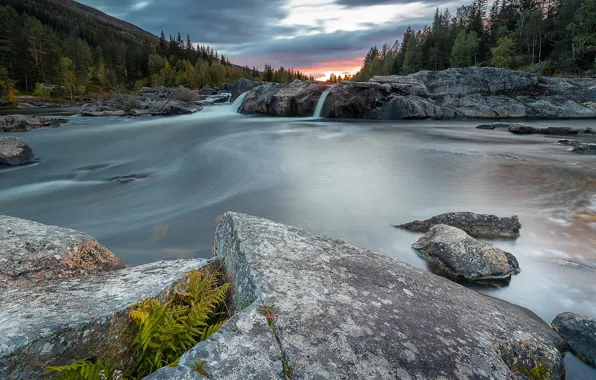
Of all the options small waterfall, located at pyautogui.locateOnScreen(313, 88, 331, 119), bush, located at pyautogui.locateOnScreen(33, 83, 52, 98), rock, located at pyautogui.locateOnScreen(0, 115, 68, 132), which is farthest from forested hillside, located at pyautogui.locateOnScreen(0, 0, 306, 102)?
small waterfall, located at pyautogui.locateOnScreen(313, 88, 331, 119)

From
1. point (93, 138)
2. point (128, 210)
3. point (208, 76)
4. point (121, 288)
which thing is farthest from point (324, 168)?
point (208, 76)

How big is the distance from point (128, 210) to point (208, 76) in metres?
110

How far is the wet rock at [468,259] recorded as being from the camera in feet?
14.7

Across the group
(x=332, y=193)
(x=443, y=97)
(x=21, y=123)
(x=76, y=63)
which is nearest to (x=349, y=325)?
(x=332, y=193)

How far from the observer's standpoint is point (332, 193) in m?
9.48

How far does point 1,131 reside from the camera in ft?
75.0

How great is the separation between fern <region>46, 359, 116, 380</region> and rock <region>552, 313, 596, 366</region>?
4.08 m

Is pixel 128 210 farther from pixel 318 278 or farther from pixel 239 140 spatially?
pixel 239 140

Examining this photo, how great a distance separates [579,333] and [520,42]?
9072cm

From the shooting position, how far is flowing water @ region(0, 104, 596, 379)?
18.0ft

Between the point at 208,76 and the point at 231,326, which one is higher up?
the point at 208,76

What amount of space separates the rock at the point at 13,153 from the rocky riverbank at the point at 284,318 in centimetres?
1277

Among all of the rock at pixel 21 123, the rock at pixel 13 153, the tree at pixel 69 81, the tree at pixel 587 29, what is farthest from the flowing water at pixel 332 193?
the tree at pixel 69 81

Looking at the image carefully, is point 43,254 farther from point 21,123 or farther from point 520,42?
point 520,42
